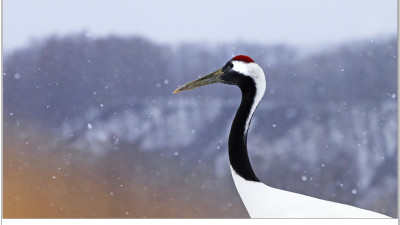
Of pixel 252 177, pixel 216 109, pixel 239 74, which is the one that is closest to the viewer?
pixel 252 177

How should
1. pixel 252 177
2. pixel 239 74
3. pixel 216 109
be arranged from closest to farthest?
pixel 252 177, pixel 239 74, pixel 216 109

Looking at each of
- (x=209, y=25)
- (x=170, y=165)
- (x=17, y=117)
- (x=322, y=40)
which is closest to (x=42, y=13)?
(x=17, y=117)

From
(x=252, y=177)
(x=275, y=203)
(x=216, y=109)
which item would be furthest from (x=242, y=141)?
(x=216, y=109)

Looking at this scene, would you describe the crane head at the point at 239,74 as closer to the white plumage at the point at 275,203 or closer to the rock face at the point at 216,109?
the rock face at the point at 216,109

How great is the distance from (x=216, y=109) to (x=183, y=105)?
0.55ft

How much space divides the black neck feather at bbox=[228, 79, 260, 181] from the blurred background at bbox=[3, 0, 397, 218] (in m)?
0.31

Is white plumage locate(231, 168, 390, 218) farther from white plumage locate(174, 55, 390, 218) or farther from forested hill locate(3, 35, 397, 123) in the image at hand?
forested hill locate(3, 35, 397, 123)

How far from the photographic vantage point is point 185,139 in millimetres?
2521

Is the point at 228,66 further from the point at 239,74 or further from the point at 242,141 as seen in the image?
the point at 242,141

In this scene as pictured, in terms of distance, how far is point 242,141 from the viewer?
215cm

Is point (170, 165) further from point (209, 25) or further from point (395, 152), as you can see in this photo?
point (395, 152)

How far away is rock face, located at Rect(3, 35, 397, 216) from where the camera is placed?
2.47 metres

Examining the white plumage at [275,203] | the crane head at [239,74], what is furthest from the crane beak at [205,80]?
the white plumage at [275,203]

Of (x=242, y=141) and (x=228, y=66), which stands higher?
(x=228, y=66)
